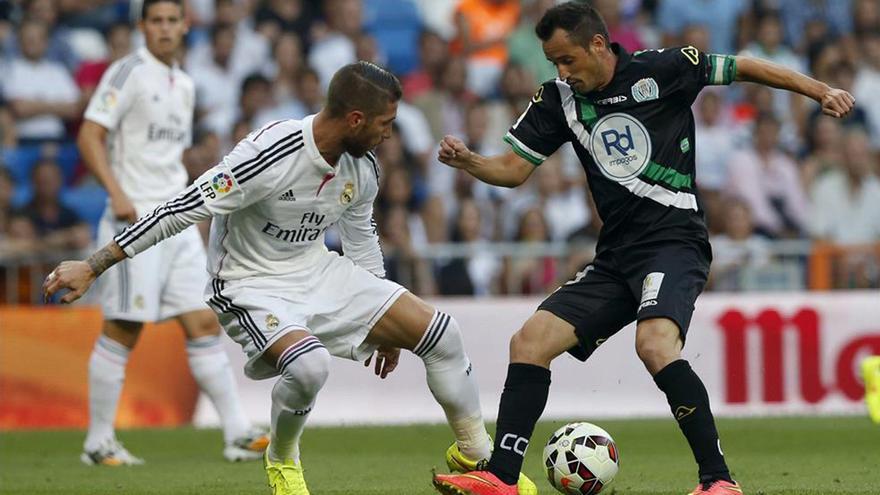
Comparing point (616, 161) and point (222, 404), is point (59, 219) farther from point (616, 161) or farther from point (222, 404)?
point (616, 161)

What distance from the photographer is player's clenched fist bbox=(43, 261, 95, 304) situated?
6.93 m

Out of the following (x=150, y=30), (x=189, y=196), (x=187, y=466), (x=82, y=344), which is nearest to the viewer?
(x=189, y=196)

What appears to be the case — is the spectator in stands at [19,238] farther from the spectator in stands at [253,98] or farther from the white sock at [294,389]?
the white sock at [294,389]

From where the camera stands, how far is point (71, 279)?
6941mm

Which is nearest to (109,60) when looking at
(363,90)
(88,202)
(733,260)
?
(88,202)

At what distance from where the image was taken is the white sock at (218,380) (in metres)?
10.0

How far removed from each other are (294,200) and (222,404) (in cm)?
312

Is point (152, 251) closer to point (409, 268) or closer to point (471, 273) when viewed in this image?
point (409, 268)

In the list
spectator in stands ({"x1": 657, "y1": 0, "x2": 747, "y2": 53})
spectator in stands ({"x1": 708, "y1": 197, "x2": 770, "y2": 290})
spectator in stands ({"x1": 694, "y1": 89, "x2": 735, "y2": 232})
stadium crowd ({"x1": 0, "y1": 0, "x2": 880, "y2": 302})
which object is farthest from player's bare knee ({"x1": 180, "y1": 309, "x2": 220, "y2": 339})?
spectator in stands ({"x1": 657, "y1": 0, "x2": 747, "y2": 53})

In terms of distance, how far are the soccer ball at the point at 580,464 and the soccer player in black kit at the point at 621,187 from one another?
0.26 meters

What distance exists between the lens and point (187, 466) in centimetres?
970

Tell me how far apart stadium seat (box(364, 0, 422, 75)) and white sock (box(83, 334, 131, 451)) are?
8.30 meters

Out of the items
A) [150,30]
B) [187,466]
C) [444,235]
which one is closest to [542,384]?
[187,466]

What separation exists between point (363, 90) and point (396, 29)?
444 inches
